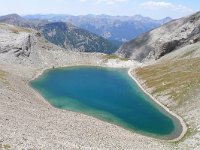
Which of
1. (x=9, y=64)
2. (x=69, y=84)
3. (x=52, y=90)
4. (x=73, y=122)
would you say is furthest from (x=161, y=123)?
(x=9, y=64)

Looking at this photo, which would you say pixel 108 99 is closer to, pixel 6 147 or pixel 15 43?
pixel 6 147

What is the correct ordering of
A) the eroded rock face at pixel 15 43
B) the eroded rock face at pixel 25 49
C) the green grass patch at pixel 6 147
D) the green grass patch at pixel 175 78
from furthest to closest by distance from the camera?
1. the eroded rock face at pixel 25 49
2. the eroded rock face at pixel 15 43
3. the green grass patch at pixel 175 78
4. the green grass patch at pixel 6 147

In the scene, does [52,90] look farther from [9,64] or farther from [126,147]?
[126,147]

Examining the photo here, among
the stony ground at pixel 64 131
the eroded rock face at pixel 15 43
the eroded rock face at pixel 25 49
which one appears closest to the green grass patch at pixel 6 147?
the stony ground at pixel 64 131

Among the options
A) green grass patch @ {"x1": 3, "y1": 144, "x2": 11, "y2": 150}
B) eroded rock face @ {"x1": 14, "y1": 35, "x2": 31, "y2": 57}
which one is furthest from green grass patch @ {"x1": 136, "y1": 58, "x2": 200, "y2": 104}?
green grass patch @ {"x1": 3, "y1": 144, "x2": 11, "y2": 150}

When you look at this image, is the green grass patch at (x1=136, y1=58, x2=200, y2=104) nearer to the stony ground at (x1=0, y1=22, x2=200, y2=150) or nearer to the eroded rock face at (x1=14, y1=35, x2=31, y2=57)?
the stony ground at (x1=0, y1=22, x2=200, y2=150)

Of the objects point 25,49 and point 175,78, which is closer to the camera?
point 175,78

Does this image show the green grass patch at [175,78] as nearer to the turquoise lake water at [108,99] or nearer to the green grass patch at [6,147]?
the turquoise lake water at [108,99]

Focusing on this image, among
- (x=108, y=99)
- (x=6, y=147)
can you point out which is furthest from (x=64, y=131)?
(x=108, y=99)
